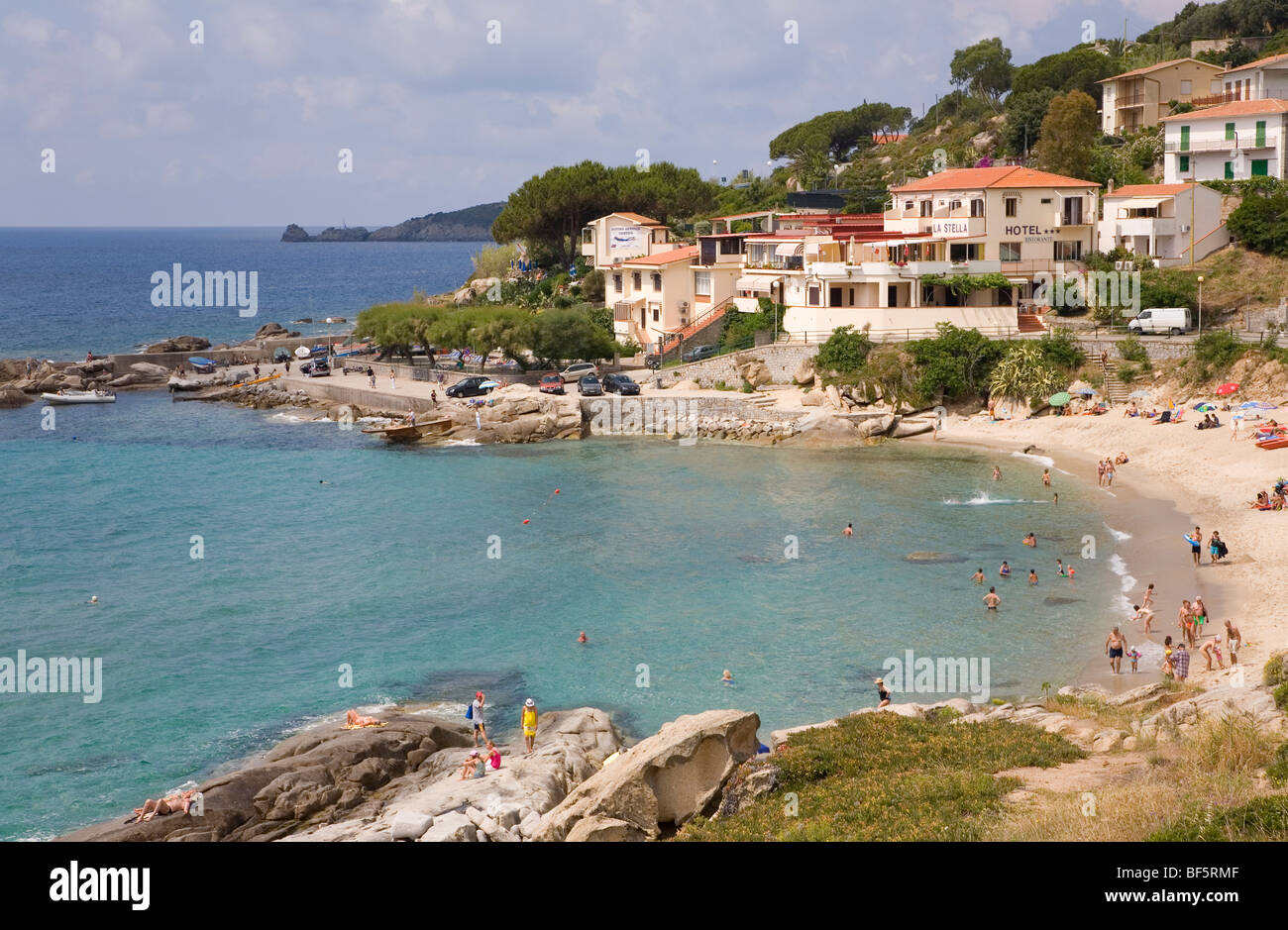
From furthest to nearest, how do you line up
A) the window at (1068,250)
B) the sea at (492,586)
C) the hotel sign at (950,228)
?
1. the window at (1068,250)
2. the hotel sign at (950,228)
3. the sea at (492,586)

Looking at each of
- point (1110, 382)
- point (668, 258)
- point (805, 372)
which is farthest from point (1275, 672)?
point (668, 258)

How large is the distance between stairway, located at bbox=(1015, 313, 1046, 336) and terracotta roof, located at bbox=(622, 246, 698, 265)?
1921cm

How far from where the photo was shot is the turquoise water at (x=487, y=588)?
25875 mm

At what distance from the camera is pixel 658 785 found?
17.0 m

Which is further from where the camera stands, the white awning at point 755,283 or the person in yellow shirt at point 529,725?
the white awning at point 755,283

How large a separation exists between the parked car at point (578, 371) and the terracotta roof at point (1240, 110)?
3777 centimetres

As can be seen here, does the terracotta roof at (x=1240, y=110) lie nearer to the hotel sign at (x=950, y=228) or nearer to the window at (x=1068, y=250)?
the window at (x=1068, y=250)

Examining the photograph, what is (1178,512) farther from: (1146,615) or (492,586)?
(492,586)

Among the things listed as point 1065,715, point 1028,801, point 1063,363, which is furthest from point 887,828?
point 1063,363

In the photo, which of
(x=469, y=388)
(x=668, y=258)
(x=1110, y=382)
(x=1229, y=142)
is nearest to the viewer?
(x=1110, y=382)

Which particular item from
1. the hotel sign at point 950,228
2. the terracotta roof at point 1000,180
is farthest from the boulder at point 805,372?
the terracotta roof at point 1000,180

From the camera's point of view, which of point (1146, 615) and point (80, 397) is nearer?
point (1146, 615)

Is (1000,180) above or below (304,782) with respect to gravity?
above

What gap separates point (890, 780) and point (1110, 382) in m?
40.9
